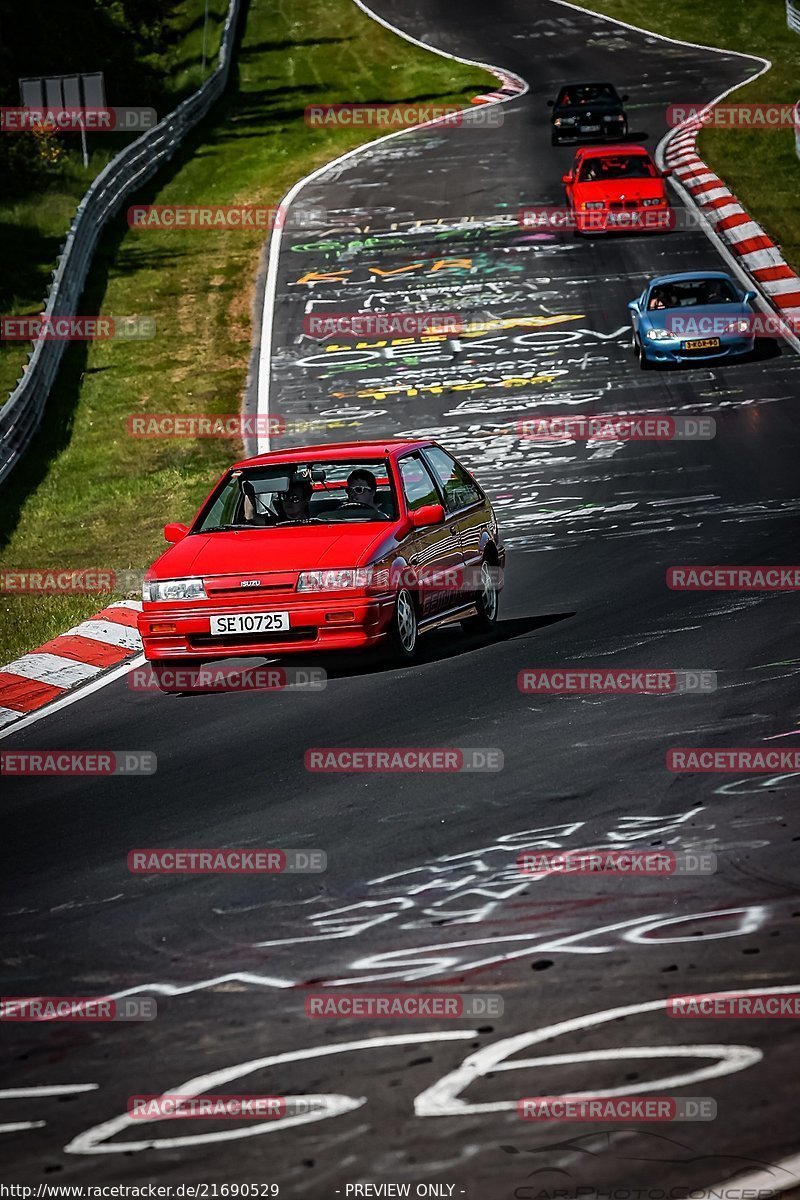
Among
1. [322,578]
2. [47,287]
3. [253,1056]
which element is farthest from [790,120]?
[253,1056]

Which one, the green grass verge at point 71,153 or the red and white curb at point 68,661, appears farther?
the green grass verge at point 71,153

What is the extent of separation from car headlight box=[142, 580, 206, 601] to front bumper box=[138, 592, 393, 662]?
0.06 metres

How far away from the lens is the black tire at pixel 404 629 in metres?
10.8

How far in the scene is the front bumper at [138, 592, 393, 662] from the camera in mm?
10523

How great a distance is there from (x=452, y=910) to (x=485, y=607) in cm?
624

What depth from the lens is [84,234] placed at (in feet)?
105

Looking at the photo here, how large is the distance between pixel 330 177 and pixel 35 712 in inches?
1222

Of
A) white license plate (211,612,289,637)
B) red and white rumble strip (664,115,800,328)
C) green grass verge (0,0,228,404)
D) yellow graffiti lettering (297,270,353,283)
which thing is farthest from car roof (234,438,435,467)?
yellow graffiti lettering (297,270,353,283)

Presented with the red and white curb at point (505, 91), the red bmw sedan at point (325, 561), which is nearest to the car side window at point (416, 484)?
the red bmw sedan at point (325, 561)

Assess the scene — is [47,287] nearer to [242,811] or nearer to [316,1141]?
[242,811]

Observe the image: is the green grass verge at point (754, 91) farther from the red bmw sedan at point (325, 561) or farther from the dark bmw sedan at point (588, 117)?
the red bmw sedan at point (325, 561)

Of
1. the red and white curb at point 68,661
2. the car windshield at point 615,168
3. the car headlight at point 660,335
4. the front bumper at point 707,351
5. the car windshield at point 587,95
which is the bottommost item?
the red and white curb at point 68,661

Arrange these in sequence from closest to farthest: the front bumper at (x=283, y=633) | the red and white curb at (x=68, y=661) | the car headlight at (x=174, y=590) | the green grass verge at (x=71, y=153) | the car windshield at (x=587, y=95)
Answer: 1. the front bumper at (x=283, y=633)
2. the car headlight at (x=174, y=590)
3. the red and white curb at (x=68, y=661)
4. the green grass verge at (x=71, y=153)
5. the car windshield at (x=587, y=95)

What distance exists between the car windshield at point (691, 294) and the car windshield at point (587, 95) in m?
17.9
